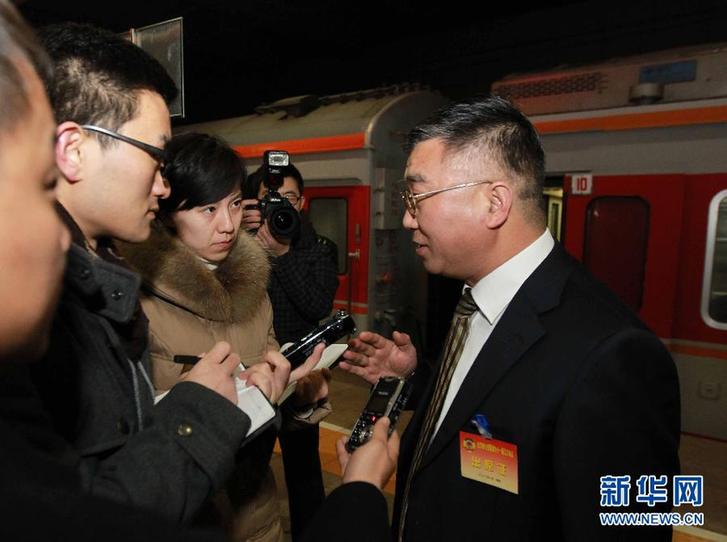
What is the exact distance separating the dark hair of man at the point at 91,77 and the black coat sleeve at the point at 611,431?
126cm

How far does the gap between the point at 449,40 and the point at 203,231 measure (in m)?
6.48

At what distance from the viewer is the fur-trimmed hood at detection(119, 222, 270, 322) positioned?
5.67ft

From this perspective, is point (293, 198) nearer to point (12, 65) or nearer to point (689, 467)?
point (12, 65)

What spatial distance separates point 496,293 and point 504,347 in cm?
22

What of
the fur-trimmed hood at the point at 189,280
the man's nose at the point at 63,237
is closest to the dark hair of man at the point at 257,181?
the fur-trimmed hood at the point at 189,280

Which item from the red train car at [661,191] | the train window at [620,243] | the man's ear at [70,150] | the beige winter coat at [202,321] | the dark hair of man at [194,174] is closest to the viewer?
the man's ear at [70,150]

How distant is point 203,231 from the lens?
192 cm

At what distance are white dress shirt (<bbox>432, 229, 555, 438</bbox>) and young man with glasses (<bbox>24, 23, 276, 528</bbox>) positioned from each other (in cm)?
70

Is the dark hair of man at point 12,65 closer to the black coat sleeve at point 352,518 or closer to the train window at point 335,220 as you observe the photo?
the black coat sleeve at point 352,518

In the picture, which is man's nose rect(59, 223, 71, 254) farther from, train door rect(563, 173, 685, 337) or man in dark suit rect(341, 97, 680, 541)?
train door rect(563, 173, 685, 337)

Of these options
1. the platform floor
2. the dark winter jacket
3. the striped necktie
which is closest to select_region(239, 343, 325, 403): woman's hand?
the dark winter jacket

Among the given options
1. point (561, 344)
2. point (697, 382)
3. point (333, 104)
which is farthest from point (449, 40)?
point (561, 344)

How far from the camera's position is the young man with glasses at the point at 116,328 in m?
0.88

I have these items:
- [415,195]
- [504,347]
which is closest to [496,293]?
[504,347]
